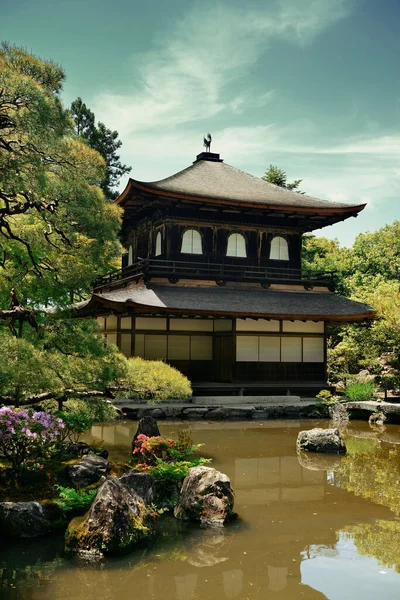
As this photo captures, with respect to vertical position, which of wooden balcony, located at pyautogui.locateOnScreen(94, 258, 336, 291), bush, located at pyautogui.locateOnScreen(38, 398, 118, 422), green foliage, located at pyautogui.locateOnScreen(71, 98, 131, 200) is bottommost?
bush, located at pyautogui.locateOnScreen(38, 398, 118, 422)

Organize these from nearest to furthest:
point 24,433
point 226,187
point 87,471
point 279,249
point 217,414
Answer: point 24,433 → point 87,471 → point 217,414 → point 226,187 → point 279,249

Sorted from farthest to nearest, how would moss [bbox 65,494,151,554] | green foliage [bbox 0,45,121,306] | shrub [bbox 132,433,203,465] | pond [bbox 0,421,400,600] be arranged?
shrub [bbox 132,433,203,465], green foliage [bbox 0,45,121,306], moss [bbox 65,494,151,554], pond [bbox 0,421,400,600]

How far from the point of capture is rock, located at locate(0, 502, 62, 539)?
7.27 m

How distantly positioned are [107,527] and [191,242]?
17025 mm

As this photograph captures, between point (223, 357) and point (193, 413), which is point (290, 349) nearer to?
point (223, 357)

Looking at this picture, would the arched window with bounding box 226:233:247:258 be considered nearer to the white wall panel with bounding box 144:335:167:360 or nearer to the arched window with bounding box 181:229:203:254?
the arched window with bounding box 181:229:203:254

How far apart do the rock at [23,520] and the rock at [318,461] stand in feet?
19.5

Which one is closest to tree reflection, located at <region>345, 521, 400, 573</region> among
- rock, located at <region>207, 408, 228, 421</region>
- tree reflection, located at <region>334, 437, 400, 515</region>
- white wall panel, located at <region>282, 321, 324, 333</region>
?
tree reflection, located at <region>334, 437, 400, 515</region>

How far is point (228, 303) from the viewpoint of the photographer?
68.1ft

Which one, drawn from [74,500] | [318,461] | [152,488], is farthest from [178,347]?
[74,500]

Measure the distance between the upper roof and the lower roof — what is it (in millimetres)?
3477

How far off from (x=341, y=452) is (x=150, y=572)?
8.00 m

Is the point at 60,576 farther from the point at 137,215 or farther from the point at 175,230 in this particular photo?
the point at 137,215

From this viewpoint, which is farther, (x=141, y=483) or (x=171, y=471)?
(x=171, y=471)
